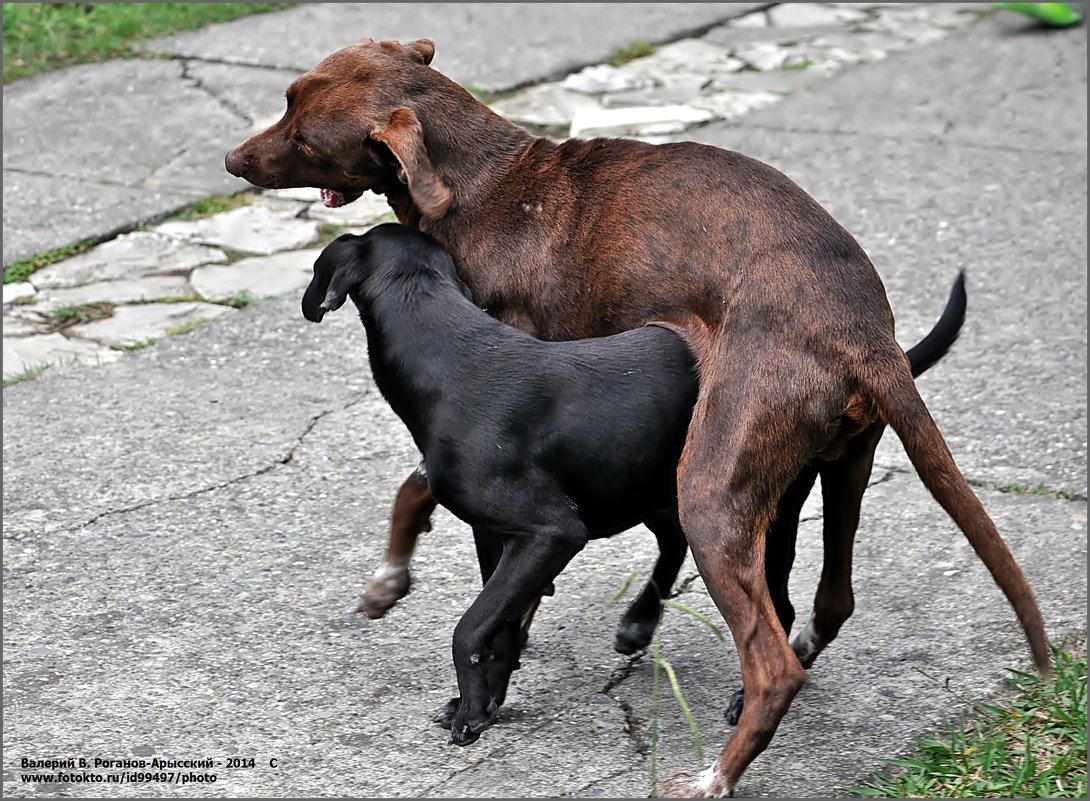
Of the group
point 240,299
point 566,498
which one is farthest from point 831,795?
point 240,299

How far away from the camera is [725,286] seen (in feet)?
11.1

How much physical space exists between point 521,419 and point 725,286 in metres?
0.56

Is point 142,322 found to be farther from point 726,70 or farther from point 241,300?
point 726,70

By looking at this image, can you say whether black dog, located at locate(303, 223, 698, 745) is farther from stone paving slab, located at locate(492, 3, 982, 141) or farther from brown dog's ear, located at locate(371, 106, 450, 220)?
stone paving slab, located at locate(492, 3, 982, 141)

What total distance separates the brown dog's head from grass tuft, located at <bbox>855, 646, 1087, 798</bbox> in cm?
175

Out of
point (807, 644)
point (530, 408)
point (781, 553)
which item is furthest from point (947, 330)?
point (530, 408)

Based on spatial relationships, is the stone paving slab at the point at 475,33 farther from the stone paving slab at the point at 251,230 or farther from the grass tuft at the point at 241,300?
the grass tuft at the point at 241,300

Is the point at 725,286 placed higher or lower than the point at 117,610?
higher

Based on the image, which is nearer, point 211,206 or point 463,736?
point 463,736

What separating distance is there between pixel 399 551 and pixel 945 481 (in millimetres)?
1411

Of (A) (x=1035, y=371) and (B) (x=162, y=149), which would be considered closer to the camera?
(A) (x=1035, y=371)

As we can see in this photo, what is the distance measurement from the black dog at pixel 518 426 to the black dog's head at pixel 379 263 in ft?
0.04

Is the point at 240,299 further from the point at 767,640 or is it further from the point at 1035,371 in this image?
the point at 767,640

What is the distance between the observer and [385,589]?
3.86 m
